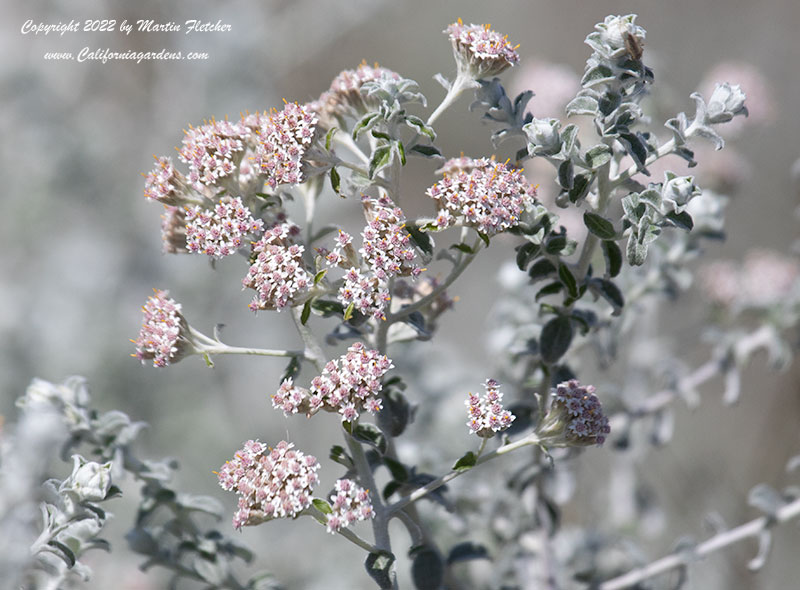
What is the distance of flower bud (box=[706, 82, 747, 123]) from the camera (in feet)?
4.06

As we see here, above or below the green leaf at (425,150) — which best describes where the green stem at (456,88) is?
above

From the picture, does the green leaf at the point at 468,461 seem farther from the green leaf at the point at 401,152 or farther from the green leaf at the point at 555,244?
the green leaf at the point at 401,152

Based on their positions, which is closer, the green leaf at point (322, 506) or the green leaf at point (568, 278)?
the green leaf at point (322, 506)

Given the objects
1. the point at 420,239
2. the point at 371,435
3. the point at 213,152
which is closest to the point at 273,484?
the point at 371,435

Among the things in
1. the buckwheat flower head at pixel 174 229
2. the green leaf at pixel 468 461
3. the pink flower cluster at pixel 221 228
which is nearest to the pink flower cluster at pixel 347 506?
the green leaf at pixel 468 461

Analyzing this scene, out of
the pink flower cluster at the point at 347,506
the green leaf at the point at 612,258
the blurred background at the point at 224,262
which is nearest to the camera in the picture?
the pink flower cluster at the point at 347,506

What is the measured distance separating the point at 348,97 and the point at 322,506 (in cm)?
67

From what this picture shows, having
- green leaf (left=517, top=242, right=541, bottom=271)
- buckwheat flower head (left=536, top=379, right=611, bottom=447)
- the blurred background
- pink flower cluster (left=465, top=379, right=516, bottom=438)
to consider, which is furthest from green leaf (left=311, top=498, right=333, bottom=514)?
the blurred background

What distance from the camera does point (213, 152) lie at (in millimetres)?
1277

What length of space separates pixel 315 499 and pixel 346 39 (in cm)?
657

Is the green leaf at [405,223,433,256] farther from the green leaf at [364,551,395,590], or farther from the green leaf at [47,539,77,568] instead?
the green leaf at [47,539,77,568]

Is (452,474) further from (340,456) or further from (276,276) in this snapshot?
(276,276)

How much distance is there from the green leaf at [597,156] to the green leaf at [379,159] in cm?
30

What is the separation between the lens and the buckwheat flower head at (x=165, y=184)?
1284mm
